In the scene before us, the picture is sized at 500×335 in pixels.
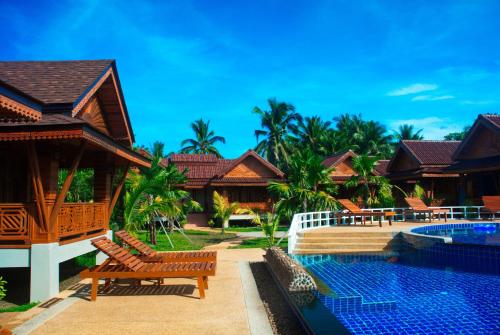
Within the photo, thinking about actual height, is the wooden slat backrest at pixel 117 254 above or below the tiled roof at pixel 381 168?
below

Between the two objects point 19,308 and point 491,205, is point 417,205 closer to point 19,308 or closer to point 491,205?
point 491,205

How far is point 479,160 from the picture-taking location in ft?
77.5

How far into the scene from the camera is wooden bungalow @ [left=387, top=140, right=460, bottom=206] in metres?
27.3

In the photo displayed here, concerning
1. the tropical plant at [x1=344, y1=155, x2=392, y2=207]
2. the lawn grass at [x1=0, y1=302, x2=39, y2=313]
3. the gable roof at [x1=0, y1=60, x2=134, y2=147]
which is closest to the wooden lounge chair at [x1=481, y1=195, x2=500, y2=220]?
the tropical plant at [x1=344, y1=155, x2=392, y2=207]

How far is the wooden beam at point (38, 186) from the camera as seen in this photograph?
8405 millimetres

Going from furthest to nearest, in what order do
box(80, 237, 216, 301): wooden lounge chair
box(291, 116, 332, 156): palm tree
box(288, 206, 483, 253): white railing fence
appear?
box(291, 116, 332, 156): palm tree, box(288, 206, 483, 253): white railing fence, box(80, 237, 216, 301): wooden lounge chair

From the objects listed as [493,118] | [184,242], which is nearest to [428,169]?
[493,118]

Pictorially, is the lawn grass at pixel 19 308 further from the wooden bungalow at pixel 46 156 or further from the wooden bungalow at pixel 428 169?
the wooden bungalow at pixel 428 169

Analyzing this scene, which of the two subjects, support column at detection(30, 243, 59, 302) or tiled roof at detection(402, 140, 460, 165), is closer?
support column at detection(30, 243, 59, 302)

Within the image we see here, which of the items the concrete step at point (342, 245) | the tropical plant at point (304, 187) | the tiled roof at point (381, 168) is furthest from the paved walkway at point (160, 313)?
the tiled roof at point (381, 168)

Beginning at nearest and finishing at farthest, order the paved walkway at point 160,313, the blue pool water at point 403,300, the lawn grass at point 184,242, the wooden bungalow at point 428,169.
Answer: the blue pool water at point 403,300 < the paved walkway at point 160,313 < the lawn grass at point 184,242 < the wooden bungalow at point 428,169

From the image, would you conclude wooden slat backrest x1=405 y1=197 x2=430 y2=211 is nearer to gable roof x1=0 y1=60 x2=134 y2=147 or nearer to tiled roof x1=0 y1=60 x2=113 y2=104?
gable roof x1=0 y1=60 x2=134 y2=147

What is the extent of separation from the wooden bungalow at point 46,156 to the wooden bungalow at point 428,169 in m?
21.4

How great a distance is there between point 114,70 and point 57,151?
3946mm
